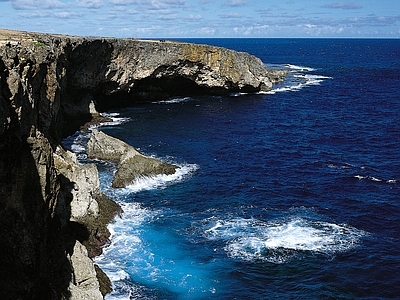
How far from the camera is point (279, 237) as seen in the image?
3478 cm

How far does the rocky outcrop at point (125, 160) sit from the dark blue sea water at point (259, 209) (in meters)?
1.06

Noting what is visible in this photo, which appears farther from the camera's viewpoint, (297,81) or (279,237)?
(297,81)

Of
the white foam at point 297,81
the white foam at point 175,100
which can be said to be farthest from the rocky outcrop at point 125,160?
the white foam at point 297,81

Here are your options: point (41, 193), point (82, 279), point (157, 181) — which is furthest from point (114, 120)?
point (41, 193)

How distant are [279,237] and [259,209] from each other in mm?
5780

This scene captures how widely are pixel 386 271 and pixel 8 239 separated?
76.0ft

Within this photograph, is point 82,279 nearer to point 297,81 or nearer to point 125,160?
point 125,160

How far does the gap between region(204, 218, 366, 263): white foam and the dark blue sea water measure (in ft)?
0.26

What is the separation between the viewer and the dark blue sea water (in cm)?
2961

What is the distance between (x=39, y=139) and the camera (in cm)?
2433

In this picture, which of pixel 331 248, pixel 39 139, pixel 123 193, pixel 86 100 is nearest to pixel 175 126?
pixel 86 100

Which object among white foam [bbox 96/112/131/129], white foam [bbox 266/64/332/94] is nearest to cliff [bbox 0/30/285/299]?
white foam [bbox 96/112/131/129]

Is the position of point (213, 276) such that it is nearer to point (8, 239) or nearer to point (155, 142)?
point (8, 239)

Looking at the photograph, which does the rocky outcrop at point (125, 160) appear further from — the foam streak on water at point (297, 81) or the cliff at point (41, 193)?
the foam streak on water at point (297, 81)
